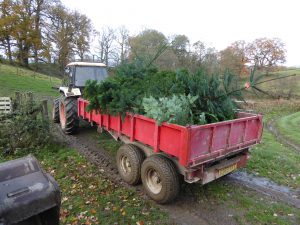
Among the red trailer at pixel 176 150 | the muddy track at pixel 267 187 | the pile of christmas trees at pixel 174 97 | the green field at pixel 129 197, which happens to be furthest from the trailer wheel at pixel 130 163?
the muddy track at pixel 267 187

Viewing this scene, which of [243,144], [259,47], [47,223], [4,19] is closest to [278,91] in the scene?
[259,47]

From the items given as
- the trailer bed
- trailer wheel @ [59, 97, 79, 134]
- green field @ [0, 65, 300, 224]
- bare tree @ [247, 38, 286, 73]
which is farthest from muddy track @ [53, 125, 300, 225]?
bare tree @ [247, 38, 286, 73]

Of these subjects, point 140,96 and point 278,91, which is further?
point 278,91

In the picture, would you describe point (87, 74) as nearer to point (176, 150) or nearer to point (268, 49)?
point (176, 150)

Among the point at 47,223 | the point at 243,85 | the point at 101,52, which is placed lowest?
the point at 47,223

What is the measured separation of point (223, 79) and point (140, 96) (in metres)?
1.55

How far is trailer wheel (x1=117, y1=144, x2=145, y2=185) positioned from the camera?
179 inches

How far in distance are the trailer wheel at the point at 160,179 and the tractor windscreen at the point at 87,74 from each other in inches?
182

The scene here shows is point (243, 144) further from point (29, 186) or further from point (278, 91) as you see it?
point (278, 91)

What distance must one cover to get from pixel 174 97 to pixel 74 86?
4.71 metres

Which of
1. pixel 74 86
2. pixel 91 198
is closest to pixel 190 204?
pixel 91 198

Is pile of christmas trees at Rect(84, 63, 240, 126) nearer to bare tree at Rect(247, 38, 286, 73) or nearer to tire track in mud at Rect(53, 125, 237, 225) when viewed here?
tire track in mud at Rect(53, 125, 237, 225)

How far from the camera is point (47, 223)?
2305 mm

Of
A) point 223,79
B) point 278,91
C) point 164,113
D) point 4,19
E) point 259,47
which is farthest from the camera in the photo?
point 259,47
